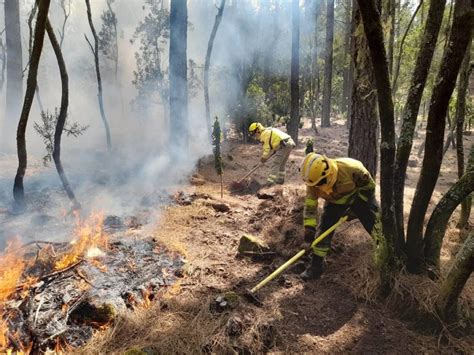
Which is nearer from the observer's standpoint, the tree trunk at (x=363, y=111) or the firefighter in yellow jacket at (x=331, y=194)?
the firefighter in yellow jacket at (x=331, y=194)

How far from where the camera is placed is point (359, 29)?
15.6ft

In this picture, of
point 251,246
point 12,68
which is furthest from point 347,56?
point 251,246

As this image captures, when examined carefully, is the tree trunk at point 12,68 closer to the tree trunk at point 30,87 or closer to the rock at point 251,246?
the tree trunk at point 30,87

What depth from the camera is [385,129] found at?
351cm

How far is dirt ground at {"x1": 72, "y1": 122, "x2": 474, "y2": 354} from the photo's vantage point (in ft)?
11.1

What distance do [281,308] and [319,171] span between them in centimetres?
170

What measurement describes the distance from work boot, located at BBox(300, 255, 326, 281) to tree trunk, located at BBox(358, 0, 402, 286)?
923 millimetres

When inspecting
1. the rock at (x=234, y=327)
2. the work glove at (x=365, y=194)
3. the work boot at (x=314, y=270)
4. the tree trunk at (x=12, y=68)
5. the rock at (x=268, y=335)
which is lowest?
the rock at (x=268, y=335)

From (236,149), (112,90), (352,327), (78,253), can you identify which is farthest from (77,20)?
(352,327)

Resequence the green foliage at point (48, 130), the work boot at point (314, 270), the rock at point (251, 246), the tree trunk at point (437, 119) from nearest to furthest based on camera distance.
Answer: the tree trunk at point (437, 119) → the work boot at point (314, 270) → the rock at point (251, 246) → the green foliage at point (48, 130)

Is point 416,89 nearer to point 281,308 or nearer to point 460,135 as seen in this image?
point 460,135

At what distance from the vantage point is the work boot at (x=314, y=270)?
15.2ft

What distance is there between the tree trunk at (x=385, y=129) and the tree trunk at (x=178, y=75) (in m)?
8.40

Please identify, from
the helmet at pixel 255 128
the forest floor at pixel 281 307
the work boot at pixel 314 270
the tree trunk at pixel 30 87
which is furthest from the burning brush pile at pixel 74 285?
the helmet at pixel 255 128
